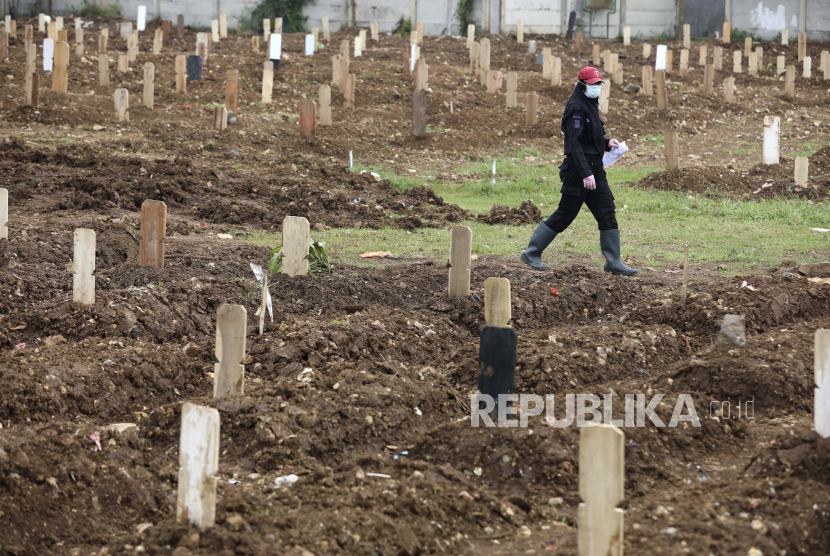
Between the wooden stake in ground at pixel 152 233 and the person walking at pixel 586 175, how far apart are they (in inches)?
132

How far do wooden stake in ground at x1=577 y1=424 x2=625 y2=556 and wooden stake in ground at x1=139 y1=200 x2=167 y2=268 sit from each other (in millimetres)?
5220

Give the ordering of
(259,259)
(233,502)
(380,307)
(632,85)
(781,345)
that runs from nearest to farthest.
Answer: (233,502) → (781,345) → (380,307) → (259,259) → (632,85)

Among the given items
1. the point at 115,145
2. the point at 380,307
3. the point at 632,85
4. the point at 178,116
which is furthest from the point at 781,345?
the point at 632,85

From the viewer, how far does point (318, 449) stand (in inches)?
179

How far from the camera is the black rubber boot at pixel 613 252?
8.46m

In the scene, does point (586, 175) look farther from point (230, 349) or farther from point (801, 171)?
point (801, 171)

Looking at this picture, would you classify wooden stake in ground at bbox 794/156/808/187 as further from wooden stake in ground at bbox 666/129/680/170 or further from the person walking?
the person walking

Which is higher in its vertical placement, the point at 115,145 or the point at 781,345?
the point at 115,145

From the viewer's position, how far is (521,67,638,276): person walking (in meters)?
8.19

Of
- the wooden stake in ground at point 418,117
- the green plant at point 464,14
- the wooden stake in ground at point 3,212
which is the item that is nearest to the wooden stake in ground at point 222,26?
the green plant at point 464,14

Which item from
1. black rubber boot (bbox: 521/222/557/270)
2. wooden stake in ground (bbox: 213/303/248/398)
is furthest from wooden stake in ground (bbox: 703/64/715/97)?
wooden stake in ground (bbox: 213/303/248/398)

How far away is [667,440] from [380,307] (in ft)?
9.98

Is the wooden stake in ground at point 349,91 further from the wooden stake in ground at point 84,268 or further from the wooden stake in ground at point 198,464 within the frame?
the wooden stake in ground at point 198,464

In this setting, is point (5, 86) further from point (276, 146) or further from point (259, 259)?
point (259, 259)
